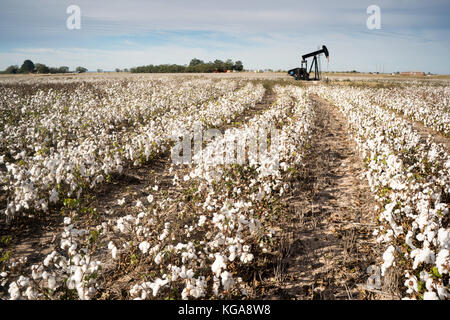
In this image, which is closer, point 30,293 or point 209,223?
point 30,293

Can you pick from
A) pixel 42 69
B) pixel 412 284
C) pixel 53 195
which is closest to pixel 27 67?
pixel 42 69

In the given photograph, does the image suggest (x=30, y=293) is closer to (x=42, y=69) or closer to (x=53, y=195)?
(x=53, y=195)

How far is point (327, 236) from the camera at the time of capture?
5.10 metres

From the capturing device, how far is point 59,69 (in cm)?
7856

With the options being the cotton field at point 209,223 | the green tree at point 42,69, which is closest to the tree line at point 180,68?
the green tree at point 42,69

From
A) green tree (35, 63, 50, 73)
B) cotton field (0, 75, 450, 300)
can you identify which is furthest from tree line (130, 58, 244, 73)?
cotton field (0, 75, 450, 300)

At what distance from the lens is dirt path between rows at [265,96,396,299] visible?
155 inches

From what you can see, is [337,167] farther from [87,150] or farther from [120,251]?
[87,150]

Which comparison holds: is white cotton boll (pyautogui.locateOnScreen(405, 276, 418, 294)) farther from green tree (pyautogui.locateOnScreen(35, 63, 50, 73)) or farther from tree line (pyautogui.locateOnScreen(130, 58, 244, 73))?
green tree (pyautogui.locateOnScreen(35, 63, 50, 73))

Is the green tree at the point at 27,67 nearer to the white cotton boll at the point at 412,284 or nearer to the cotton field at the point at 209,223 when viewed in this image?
the cotton field at the point at 209,223

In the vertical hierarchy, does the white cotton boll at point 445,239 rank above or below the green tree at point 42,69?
below

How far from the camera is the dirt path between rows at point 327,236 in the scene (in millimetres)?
3936

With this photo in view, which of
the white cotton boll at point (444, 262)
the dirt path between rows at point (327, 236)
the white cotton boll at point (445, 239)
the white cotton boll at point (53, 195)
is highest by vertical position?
the white cotton boll at point (53, 195)

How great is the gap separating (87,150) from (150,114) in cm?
739
